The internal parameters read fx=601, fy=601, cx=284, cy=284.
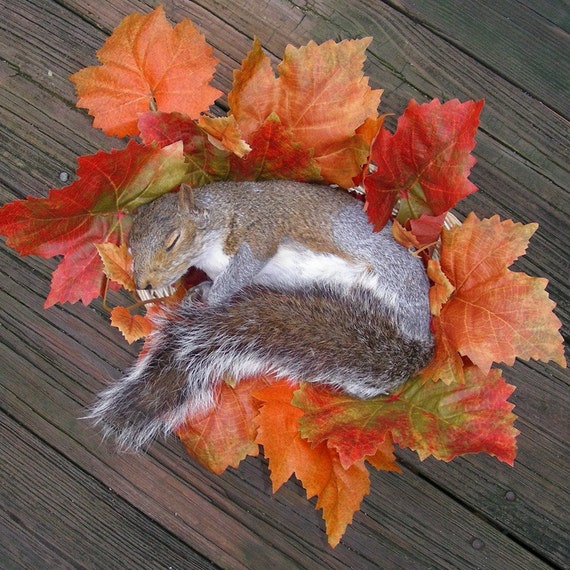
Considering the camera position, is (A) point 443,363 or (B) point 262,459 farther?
(B) point 262,459

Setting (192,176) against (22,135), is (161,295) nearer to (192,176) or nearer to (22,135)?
(192,176)

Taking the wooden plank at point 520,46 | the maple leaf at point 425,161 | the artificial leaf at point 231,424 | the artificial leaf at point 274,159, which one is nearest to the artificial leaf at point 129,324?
the artificial leaf at point 231,424

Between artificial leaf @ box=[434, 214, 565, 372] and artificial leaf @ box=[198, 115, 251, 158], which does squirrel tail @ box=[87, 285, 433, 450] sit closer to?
artificial leaf @ box=[434, 214, 565, 372]

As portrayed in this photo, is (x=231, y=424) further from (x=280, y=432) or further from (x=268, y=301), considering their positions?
(x=268, y=301)

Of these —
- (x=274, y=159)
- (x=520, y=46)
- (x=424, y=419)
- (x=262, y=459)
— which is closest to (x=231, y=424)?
(x=262, y=459)

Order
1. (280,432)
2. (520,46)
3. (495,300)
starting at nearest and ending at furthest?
(495,300)
(280,432)
(520,46)
